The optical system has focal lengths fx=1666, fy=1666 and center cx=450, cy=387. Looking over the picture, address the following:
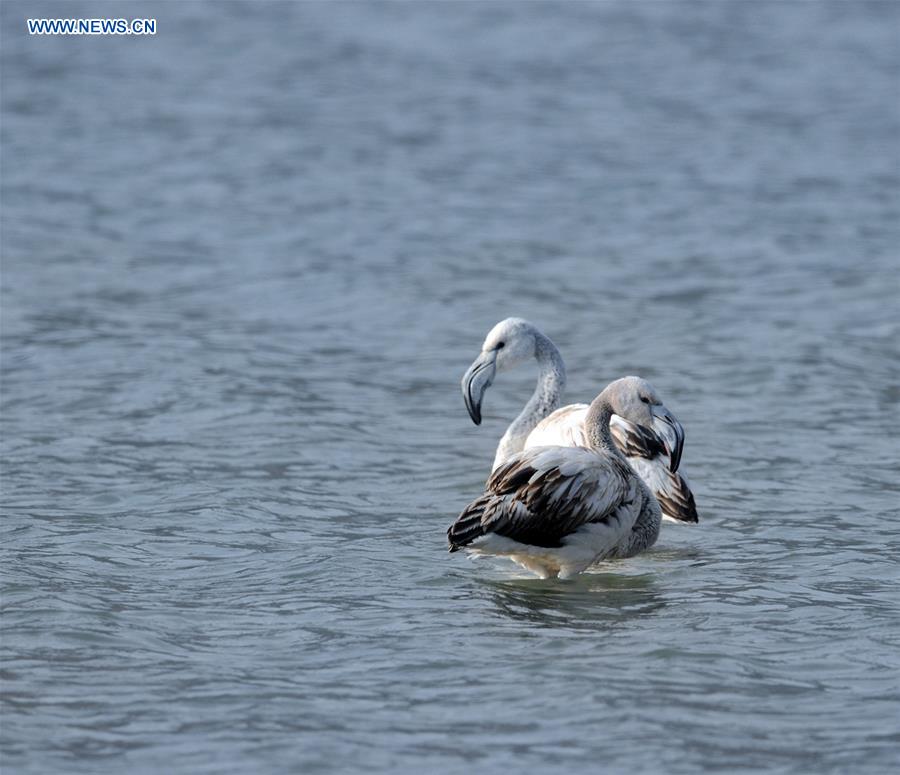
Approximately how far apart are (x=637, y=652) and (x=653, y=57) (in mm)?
19963

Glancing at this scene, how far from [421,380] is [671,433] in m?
4.47

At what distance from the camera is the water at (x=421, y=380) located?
608 cm

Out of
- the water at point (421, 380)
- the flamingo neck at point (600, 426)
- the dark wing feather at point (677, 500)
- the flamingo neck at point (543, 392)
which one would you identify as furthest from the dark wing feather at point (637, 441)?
the flamingo neck at point (543, 392)

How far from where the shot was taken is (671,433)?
7.98 metres

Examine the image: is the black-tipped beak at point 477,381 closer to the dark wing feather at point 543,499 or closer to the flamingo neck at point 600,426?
the flamingo neck at point 600,426

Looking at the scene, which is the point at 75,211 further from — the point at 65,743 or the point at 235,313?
the point at 65,743

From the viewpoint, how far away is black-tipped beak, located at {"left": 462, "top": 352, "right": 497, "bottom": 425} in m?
9.30

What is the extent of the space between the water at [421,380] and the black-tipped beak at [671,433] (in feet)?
1.84

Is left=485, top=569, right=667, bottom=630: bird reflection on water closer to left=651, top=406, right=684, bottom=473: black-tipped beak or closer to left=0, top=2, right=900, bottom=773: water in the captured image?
left=0, top=2, right=900, bottom=773: water

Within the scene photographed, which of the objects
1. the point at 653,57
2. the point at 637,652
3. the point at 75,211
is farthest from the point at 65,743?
the point at 653,57

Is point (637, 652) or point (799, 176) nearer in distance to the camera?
point (637, 652)

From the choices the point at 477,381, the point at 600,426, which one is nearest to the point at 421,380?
the point at 477,381

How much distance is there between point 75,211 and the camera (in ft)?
58.1

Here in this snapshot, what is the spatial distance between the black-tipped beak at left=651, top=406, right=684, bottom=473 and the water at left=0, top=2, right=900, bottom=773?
559 millimetres
